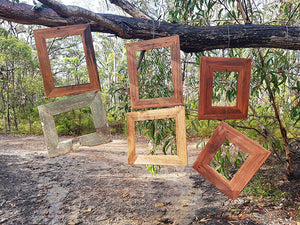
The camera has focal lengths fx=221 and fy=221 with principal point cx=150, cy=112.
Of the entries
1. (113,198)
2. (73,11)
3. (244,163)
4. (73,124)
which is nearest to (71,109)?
(73,11)

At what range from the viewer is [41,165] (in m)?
4.39

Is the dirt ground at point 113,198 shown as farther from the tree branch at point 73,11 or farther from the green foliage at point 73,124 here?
the tree branch at point 73,11

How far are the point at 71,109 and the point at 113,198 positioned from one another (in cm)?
237

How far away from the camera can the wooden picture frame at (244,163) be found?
1.09 m

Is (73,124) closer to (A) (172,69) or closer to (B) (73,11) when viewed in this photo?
(B) (73,11)

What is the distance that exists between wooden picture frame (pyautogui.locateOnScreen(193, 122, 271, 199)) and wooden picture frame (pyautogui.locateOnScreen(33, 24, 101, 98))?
67cm

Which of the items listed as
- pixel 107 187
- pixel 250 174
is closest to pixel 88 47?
pixel 250 174

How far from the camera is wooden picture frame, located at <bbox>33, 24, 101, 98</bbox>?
112 cm

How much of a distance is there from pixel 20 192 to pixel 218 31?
337cm

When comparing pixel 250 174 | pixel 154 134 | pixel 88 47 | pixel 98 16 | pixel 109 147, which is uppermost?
pixel 98 16

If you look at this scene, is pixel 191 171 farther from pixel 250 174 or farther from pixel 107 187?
pixel 250 174

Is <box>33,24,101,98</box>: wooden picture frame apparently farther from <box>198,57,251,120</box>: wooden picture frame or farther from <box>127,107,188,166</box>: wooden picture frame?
<box>198,57,251,120</box>: wooden picture frame

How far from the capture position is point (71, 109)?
1.12m

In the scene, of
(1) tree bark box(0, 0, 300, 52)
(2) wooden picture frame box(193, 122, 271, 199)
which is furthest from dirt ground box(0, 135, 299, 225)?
(1) tree bark box(0, 0, 300, 52)
